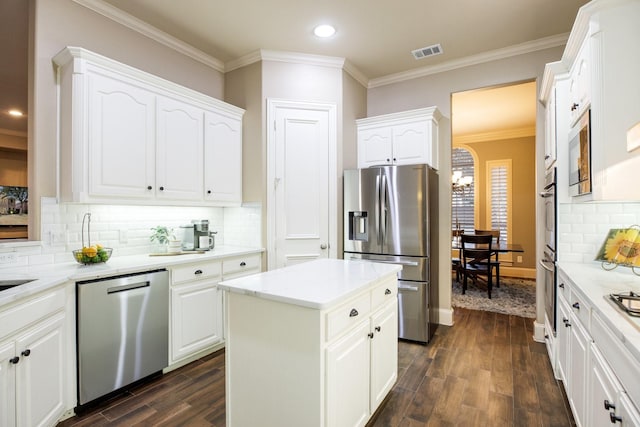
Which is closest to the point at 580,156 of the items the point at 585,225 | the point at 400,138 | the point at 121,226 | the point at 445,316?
the point at 585,225

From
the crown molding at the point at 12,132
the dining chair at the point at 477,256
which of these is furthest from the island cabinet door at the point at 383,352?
the crown molding at the point at 12,132

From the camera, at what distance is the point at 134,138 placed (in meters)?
2.57

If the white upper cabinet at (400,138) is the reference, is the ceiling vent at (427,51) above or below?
above

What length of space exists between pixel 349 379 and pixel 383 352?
466mm

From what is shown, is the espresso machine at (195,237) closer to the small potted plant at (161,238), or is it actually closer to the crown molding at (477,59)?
the small potted plant at (161,238)

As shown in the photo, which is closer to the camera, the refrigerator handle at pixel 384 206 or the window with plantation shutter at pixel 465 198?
the refrigerator handle at pixel 384 206

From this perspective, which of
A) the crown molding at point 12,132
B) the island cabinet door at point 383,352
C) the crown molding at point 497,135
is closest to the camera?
the island cabinet door at point 383,352

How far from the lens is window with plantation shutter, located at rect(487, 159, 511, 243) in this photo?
6527 mm

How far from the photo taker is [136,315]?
2277 millimetres

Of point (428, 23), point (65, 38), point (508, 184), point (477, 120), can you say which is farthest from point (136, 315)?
point (508, 184)

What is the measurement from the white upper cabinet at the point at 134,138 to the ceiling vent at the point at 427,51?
2086mm

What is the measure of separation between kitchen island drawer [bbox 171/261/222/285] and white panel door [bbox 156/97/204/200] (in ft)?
2.16

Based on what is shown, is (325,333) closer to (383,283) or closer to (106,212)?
(383,283)

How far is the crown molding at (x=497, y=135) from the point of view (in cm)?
637
